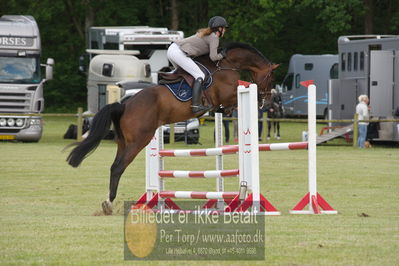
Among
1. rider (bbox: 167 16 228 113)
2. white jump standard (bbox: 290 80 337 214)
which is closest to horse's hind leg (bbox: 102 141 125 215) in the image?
rider (bbox: 167 16 228 113)

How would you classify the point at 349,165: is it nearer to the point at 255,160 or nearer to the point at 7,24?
the point at 255,160

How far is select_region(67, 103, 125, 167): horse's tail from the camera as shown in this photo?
1137 cm

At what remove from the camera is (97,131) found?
11.5 meters

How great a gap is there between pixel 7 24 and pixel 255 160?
20440 mm

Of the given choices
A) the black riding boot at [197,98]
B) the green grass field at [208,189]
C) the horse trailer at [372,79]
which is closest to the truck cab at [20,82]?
the green grass field at [208,189]

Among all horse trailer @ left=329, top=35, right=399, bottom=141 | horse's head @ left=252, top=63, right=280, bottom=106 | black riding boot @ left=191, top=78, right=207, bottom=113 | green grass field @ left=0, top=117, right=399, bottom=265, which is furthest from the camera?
horse trailer @ left=329, top=35, right=399, bottom=141

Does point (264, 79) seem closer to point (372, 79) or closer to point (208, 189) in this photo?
point (208, 189)

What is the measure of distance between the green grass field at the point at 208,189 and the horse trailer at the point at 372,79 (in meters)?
2.88

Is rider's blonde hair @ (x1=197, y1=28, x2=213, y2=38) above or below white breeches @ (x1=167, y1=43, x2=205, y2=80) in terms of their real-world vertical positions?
above

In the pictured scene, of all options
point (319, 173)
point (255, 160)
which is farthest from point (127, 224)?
point (319, 173)

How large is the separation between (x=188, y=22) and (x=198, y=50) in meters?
41.5

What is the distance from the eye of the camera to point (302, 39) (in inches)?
2096

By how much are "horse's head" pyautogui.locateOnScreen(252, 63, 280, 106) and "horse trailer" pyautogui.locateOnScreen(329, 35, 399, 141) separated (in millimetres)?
15368

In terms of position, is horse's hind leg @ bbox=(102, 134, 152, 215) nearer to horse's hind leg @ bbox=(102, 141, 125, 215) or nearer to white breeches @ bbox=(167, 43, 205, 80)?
horse's hind leg @ bbox=(102, 141, 125, 215)
